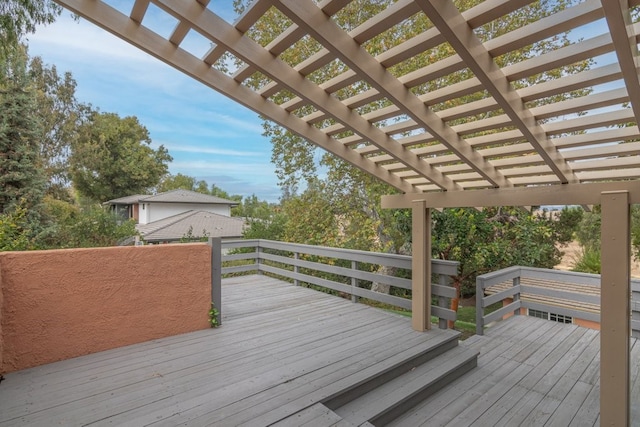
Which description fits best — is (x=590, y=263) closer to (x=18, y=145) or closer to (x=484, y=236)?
(x=484, y=236)

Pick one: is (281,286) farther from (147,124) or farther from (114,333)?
(147,124)

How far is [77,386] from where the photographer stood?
102 inches

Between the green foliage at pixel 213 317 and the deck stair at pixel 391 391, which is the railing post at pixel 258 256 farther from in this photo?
the deck stair at pixel 391 391

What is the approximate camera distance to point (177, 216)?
19.1m

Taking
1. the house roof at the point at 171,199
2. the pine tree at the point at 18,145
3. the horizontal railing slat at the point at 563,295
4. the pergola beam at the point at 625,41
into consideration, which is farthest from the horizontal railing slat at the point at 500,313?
the house roof at the point at 171,199

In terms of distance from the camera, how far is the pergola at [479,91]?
1.76 m

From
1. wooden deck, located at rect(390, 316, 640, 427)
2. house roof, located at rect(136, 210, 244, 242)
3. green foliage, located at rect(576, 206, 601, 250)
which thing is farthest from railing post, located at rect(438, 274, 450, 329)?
house roof, located at rect(136, 210, 244, 242)

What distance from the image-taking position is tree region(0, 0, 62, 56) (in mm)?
4902

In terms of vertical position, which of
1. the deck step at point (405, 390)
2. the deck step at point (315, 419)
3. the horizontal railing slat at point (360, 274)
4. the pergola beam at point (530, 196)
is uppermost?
the pergola beam at point (530, 196)

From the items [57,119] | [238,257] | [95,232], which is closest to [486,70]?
[238,257]

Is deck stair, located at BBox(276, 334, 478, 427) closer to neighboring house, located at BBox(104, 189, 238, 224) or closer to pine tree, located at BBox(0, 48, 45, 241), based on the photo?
pine tree, located at BBox(0, 48, 45, 241)

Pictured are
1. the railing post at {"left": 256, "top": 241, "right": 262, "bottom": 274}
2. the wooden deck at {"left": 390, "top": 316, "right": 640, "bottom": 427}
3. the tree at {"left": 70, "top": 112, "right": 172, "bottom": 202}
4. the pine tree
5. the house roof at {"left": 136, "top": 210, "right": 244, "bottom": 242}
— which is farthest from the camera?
the tree at {"left": 70, "top": 112, "right": 172, "bottom": 202}

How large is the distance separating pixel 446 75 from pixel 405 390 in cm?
247

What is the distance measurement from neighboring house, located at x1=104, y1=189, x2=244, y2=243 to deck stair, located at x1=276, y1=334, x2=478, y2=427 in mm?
13135
